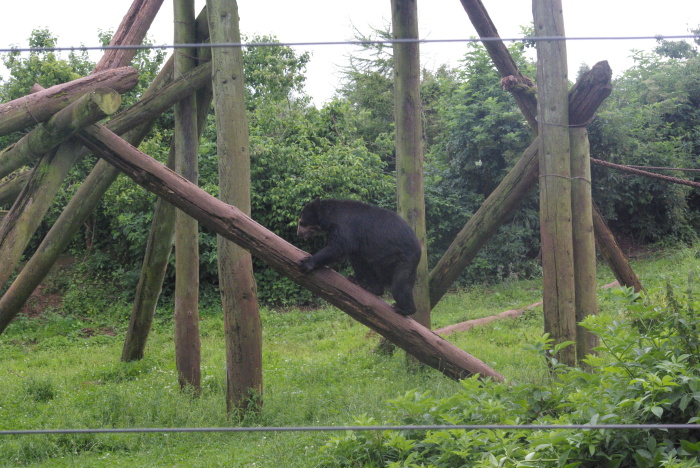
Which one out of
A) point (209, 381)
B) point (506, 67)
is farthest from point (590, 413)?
point (209, 381)

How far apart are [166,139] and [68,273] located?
3489 millimetres

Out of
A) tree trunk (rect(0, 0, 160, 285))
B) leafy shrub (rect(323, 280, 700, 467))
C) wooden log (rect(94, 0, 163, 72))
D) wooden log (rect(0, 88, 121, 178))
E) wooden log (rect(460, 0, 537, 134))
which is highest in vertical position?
wooden log (rect(94, 0, 163, 72))

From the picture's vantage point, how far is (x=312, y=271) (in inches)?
206

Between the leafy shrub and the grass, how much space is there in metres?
0.72

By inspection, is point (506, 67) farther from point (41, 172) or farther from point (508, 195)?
point (41, 172)

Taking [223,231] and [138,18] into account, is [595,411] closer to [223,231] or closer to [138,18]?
[223,231]

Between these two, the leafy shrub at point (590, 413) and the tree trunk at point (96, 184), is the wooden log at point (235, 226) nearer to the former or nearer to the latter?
the leafy shrub at point (590, 413)

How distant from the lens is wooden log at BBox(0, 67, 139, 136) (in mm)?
4879

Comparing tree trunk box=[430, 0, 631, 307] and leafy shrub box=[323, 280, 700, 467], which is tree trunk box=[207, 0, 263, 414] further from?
tree trunk box=[430, 0, 631, 307]

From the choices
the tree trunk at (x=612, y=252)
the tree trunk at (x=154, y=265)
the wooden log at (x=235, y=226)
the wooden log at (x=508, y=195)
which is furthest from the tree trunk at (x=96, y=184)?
the tree trunk at (x=612, y=252)

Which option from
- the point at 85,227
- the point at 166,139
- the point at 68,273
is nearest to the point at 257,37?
the point at 166,139

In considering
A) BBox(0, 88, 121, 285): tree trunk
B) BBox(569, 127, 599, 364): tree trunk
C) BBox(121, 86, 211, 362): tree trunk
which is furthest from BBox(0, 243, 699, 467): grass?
BBox(0, 88, 121, 285): tree trunk

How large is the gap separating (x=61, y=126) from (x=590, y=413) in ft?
13.5

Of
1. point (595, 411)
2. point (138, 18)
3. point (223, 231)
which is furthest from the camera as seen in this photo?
point (138, 18)
